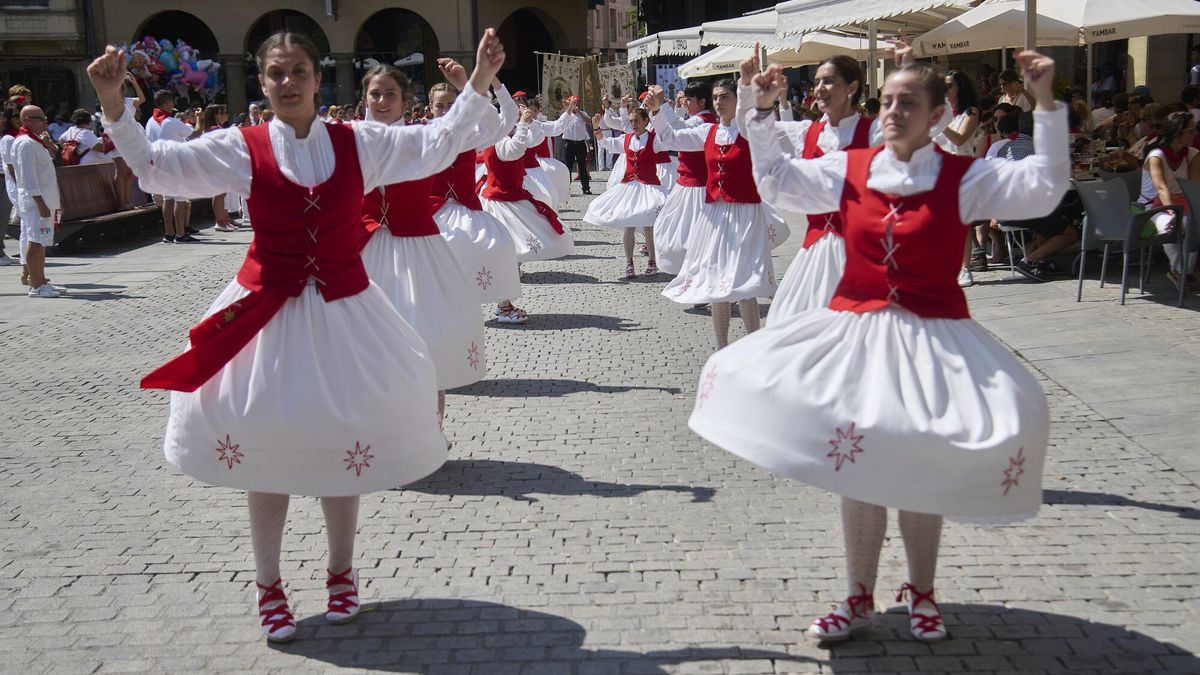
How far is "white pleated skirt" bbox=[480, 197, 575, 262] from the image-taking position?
12.3m

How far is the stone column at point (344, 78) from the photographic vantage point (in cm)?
3922

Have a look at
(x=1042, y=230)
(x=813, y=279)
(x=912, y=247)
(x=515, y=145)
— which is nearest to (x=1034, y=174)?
(x=912, y=247)

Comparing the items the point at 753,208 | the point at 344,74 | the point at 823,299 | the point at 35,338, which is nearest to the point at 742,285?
the point at 753,208

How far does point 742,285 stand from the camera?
345 inches

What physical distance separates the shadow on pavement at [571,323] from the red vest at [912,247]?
6610 millimetres

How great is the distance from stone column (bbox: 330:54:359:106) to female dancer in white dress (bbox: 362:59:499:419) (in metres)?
33.5

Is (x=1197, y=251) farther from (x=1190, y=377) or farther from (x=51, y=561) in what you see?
(x=51, y=561)

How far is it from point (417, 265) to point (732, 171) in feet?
9.83

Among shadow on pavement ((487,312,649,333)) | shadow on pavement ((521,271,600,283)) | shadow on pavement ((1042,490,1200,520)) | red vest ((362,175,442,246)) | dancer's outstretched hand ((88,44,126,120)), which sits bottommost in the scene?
shadow on pavement ((1042,490,1200,520))

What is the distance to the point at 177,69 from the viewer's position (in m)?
35.3

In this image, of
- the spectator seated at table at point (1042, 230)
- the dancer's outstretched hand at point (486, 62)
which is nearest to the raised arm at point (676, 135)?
the spectator seated at table at point (1042, 230)

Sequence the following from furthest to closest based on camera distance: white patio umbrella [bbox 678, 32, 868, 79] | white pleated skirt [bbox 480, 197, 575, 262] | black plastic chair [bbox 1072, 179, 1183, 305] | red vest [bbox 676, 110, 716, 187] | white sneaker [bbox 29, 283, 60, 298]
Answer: white patio umbrella [bbox 678, 32, 868, 79] < white sneaker [bbox 29, 283, 60, 298] < white pleated skirt [bbox 480, 197, 575, 262] < red vest [bbox 676, 110, 716, 187] < black plastic chair [bbox 1072, 179, 1183, 305]

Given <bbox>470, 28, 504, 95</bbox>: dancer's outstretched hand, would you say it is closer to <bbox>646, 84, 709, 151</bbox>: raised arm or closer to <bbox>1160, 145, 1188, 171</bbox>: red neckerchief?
<bbox>646, 84, 709, 151</bbox>: raised arm

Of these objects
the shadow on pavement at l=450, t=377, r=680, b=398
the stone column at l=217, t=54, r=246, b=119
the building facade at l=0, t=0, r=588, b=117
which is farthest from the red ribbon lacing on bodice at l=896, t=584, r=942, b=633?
the stone column at l=217, t=54, r=246, b=119
